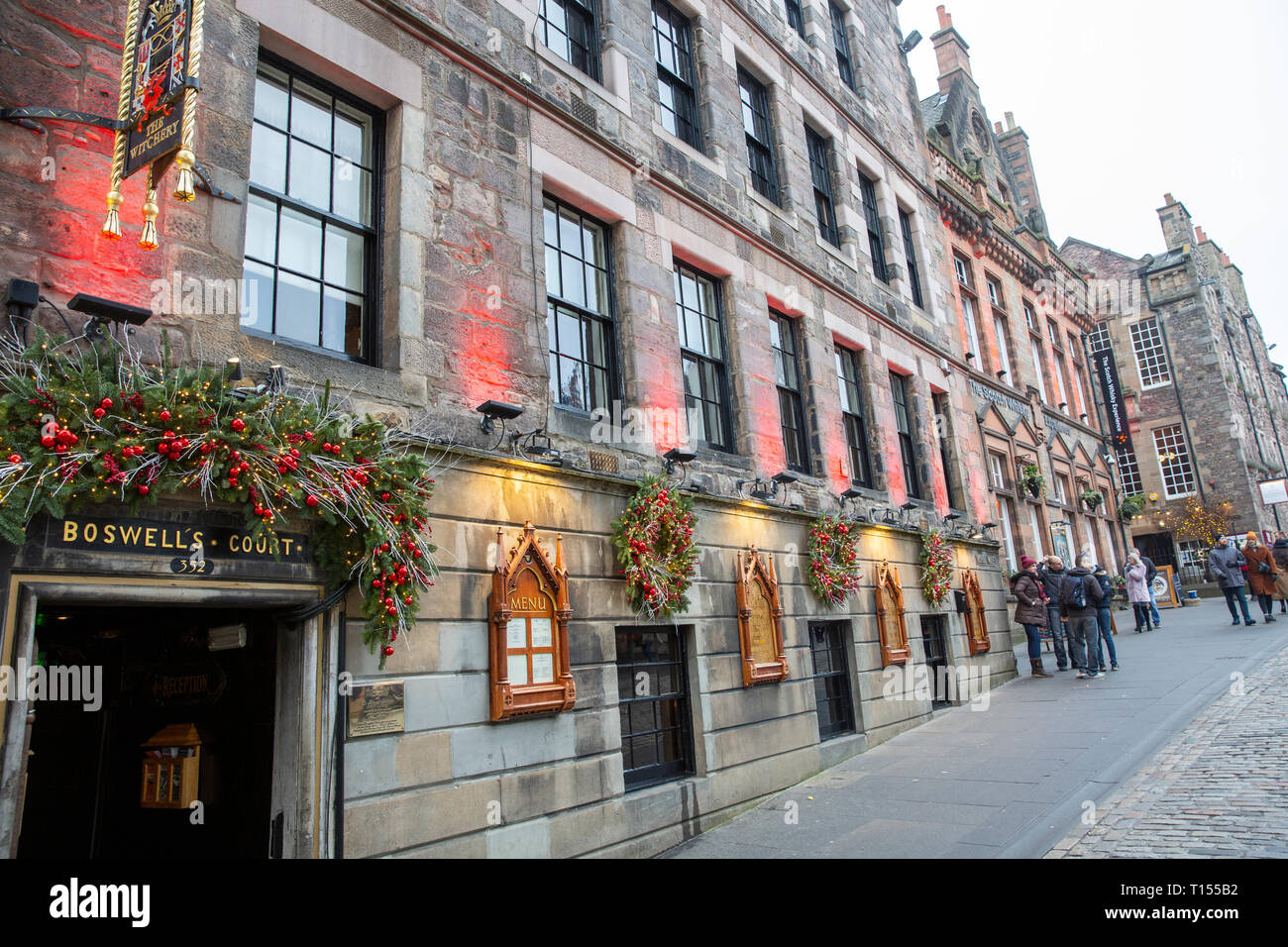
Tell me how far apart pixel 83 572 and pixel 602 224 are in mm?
6381

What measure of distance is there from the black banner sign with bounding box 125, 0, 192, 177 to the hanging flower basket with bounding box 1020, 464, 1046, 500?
20.0 m

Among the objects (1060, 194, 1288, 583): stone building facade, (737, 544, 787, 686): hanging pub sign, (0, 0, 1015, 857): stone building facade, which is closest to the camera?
(0, 0, 1015, 857): stone building facade

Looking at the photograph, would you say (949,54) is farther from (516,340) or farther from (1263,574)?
(516,340)

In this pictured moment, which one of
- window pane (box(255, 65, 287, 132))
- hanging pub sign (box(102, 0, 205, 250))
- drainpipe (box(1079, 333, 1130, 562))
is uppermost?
drainpipe (box(1079, 333, 1130, 562))

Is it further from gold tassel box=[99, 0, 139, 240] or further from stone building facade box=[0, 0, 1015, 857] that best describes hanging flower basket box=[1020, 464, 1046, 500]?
gold tassel box=[99, 0, 139, 240]

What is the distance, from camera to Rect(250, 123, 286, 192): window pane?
6027 mm

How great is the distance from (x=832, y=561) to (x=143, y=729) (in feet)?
25.8

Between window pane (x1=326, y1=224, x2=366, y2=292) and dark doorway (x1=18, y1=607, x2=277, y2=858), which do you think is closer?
dark doorway (x1=18, y1=607, x2=277, y2=858)

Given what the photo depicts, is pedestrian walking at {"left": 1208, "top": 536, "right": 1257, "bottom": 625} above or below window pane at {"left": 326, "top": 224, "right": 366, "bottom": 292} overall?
below

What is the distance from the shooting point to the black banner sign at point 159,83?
4500 millimetres

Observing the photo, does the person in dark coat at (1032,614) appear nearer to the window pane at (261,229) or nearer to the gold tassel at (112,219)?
the window pane at (261,229)

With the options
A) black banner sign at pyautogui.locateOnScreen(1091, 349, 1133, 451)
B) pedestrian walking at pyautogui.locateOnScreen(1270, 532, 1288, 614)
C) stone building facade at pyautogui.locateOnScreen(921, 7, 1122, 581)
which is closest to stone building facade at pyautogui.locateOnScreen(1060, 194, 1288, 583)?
black banner sign at pyautogui.locateOnScreen(1091, 349, 1133, 451)

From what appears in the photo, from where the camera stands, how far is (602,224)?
360 inches

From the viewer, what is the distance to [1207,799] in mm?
6594
